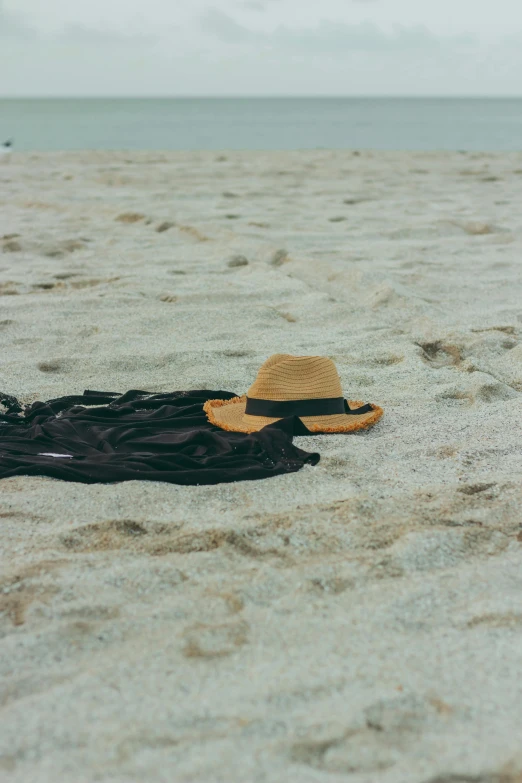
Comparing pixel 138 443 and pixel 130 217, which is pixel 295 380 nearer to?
pixel 138 443

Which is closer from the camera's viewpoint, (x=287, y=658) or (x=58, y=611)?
(x=287, y=658)

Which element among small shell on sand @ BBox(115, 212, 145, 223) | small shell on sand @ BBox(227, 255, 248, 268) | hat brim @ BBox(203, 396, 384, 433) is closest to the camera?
hat brim @ BBox(203, 396, 384, 433)

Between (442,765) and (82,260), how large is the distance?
4893mm

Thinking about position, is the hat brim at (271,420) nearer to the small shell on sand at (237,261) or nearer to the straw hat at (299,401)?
the straw hat at (299,401)

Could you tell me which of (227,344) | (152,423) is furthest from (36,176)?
(152,423)

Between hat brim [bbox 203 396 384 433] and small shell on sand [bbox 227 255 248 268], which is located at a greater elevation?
small shell on sand [bbox 227 255 248 268]

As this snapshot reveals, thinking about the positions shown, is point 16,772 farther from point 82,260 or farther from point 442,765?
point 82,260

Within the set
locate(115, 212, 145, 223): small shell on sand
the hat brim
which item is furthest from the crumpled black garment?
locate(115, 212, 145, 223): small shell on sand

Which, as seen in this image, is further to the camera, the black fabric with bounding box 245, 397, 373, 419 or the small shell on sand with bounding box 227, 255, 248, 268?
the small shell on sand with bounding box 227, 255, 248, 268

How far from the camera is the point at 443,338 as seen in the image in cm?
400

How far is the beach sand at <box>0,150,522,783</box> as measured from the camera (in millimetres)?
1481

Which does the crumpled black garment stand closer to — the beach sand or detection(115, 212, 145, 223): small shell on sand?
the beach sand

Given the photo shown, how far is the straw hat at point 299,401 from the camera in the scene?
2.97m

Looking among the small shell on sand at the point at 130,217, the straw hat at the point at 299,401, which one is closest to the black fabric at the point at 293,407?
the straw hat at the point at 299,401
